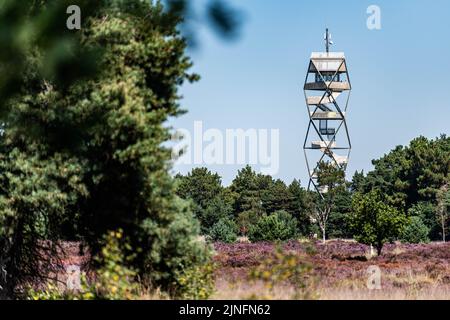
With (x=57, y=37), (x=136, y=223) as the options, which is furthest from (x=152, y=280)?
(x=57, y=37)

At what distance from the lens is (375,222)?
125 feet

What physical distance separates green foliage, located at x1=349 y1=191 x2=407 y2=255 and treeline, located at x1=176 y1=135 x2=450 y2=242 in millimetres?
17477

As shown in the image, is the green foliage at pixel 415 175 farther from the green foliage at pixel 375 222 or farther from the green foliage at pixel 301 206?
the green foliage at pixel 375 222

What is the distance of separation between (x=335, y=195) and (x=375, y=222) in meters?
32.9

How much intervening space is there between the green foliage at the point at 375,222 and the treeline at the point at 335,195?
57.3 feet

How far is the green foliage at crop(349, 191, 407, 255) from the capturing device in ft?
123

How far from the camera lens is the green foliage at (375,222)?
3747 centimetres

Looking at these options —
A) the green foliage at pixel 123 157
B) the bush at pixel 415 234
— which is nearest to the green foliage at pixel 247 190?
the bush at pixel 415 234

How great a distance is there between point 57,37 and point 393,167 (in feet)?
329

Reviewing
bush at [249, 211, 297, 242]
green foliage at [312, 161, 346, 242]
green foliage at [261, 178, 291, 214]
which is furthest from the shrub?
green foliage at [261, 178, 291, 214]
